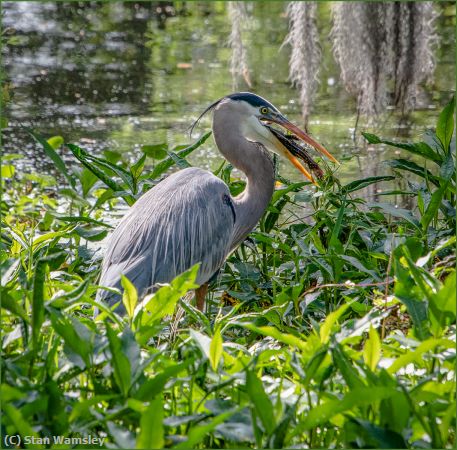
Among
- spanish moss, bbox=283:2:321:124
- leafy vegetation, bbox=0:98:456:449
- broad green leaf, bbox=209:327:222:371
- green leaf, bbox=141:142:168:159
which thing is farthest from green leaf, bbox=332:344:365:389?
Result: spanish moss, bbox=283:2:321:124

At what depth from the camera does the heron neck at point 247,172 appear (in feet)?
13.1

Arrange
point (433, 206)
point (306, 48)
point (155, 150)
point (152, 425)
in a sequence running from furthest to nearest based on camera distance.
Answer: point (306, 48) → point (155, 150) → point (433, 206) → point (152, 425)

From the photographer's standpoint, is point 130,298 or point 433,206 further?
point 433,206

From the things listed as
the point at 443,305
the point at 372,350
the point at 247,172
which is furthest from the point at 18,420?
the point at 247,172

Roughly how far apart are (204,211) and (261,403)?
1.90 meters

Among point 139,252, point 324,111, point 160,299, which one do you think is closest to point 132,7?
point 324,111

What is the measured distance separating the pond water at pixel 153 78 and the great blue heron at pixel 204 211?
1.83 metres

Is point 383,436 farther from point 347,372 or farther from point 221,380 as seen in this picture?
point 221,380

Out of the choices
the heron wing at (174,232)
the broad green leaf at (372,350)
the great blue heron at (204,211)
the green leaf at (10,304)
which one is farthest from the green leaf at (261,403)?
the heron wing at (174,232)

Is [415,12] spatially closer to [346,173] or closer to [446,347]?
[346,173]

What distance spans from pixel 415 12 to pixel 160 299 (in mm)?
4344

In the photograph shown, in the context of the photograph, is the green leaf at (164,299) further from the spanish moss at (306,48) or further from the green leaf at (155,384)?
the spanish moss at (306,48)

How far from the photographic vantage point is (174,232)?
12.3ft

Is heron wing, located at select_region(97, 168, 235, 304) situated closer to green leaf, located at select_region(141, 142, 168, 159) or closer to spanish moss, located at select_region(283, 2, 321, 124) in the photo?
green leaf, located at select_region(141, 142, 168, 159)
